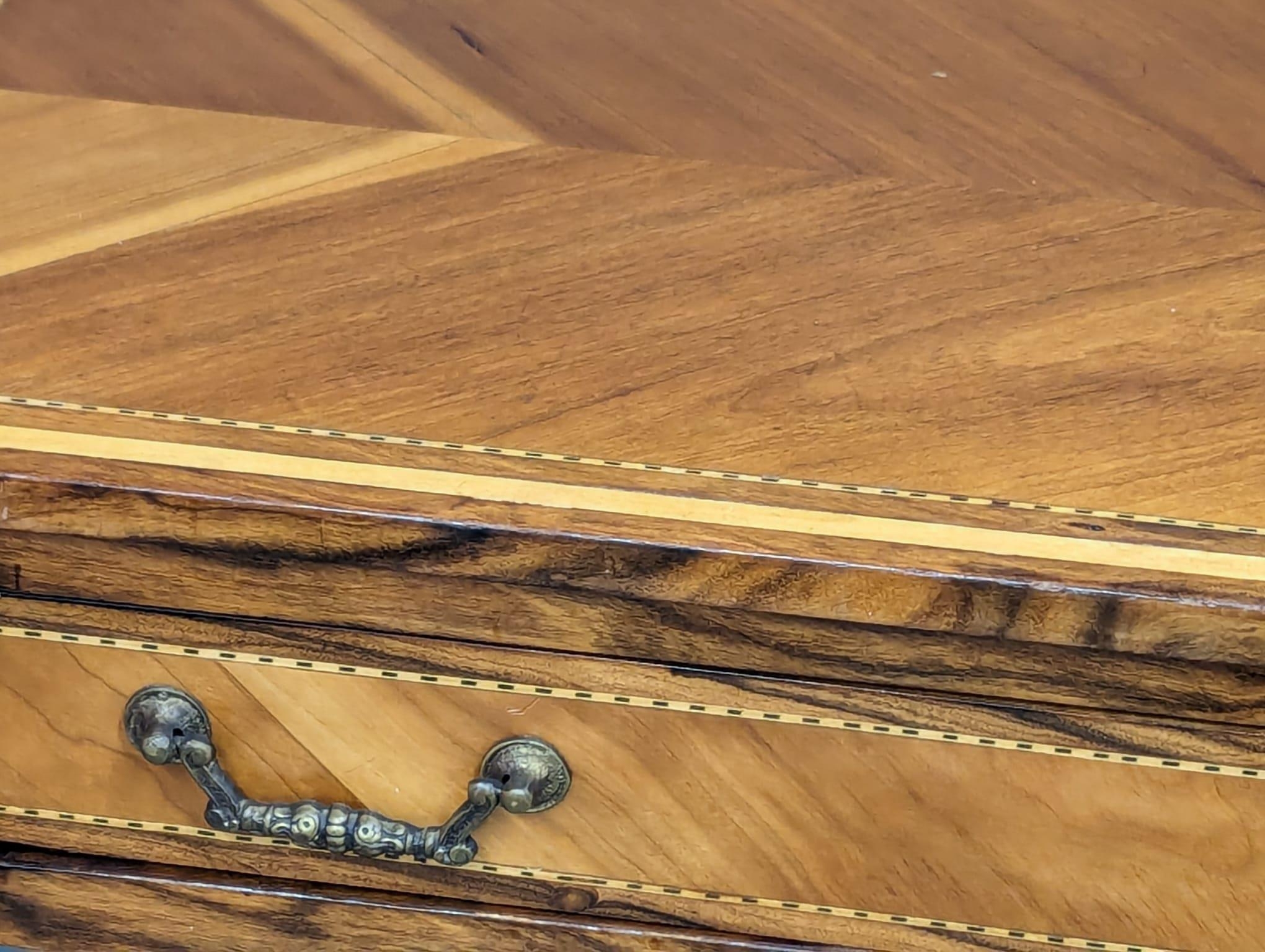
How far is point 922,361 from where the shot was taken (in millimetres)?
451

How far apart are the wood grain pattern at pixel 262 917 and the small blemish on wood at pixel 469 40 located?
366 mm

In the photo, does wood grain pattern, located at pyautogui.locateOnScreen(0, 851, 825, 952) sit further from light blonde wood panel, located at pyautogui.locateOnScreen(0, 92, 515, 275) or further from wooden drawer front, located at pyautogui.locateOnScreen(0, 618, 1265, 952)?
light blonde wood panel, located at pyautogui.locateOnScreen(0, 92, 515, 275)

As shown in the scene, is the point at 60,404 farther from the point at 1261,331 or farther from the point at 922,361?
the point at 1261,331

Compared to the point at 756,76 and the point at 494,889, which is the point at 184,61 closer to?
the point at 756,76

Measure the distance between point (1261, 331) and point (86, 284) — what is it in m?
0.42

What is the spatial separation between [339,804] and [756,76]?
1.19 ft

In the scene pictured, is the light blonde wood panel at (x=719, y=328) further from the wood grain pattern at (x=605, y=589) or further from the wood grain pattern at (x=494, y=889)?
the wood grain pattern at (x=494, y=889)

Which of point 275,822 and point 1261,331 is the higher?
point 1261,331

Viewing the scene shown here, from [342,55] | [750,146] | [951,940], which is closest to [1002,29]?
[750,146]

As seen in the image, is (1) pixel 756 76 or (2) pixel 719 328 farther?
(1) pixel 756 76

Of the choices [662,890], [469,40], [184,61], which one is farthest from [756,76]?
[662,890]

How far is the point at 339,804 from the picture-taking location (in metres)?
0.46

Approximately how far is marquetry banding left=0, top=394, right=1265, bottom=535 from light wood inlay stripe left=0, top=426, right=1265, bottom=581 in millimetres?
11

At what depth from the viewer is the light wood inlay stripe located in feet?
1.28
